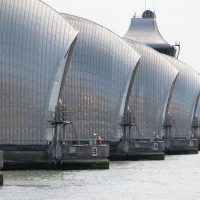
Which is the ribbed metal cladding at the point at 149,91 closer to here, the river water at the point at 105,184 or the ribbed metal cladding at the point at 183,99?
the ribbed metal cladding at the point at 183,99

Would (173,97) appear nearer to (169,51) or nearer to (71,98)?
(169,51)

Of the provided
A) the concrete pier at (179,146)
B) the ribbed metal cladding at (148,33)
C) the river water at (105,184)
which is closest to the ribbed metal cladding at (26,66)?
the river water at (105,184)

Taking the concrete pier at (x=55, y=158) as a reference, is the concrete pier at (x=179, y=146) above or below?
above

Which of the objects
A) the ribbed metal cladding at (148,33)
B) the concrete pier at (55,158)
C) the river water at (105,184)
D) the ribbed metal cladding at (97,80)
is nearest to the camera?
the river water at (105,184)

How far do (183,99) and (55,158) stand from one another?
68228mm

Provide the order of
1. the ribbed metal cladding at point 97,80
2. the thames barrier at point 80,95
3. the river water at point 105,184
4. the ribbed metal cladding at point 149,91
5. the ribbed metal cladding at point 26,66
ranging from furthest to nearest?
the ribbed metal cladding at point 149,91 → the ribbed metal cladding at point 97,80 → the ribbed metal cladding at point 26,66 → the thames barrier at point 80,95 → the river water at point 105,184

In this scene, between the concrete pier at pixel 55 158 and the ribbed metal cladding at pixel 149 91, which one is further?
the ribbed metal cladding at pixel 149 91

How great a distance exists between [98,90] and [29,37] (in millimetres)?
20162

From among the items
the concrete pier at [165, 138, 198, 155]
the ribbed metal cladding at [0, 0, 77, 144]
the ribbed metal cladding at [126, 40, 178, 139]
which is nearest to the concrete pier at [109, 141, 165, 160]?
the ribbed metal cladding at [126, 40, 178, 139]

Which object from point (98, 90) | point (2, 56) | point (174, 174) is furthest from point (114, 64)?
point (174, 174)

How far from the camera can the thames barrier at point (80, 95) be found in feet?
283

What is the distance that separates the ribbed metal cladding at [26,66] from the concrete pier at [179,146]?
3990 centimetres

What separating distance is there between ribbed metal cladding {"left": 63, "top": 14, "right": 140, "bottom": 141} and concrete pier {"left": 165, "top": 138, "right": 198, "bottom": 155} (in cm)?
1655

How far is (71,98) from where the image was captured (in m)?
104
